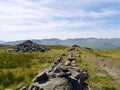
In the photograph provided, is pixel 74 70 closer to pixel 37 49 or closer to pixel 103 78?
pixel 103 78

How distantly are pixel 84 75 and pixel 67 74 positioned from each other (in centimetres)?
570

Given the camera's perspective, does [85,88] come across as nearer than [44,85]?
No

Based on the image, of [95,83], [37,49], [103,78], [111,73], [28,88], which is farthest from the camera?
[37,49]

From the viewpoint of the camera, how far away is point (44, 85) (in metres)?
38.4

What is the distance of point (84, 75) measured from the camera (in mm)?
46250

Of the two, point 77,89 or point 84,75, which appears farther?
point 84,75

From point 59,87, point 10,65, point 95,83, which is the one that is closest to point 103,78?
point 95,83

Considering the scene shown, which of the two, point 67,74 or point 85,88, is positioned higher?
point 67,74

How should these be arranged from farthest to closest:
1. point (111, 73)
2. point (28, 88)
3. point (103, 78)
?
1. point (111, 73)
2. point (103, 78)
3. point (28, 88)

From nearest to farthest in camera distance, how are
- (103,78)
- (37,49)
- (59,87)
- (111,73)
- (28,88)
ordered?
1. (59,87)
2. (28,88)
3. (103,78)
4. (111,73)
5. (37,49)

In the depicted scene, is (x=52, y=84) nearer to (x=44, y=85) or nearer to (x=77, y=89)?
(x=44, y=85)

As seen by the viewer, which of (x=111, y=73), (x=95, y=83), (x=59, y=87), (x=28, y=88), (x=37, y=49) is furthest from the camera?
(x=37, y=49)

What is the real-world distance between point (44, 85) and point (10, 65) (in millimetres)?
25130

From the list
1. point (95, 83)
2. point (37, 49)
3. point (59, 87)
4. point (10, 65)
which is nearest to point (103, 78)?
point (95, 83)
